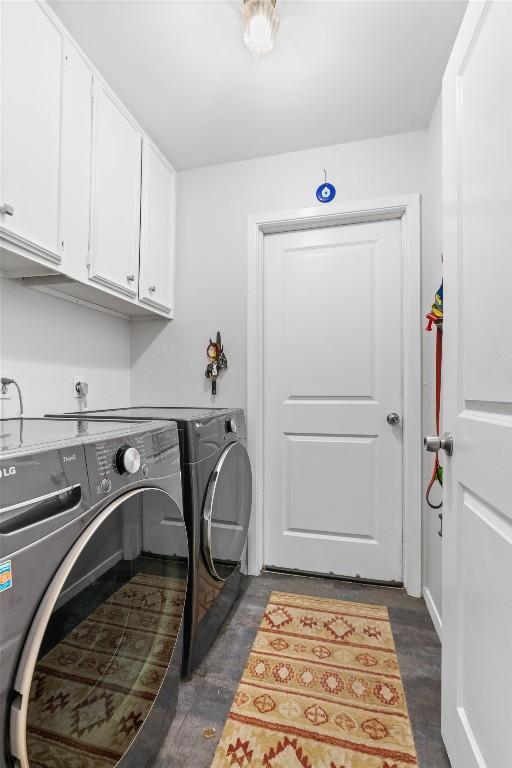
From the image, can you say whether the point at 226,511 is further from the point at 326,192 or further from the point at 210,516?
the point at 326,192

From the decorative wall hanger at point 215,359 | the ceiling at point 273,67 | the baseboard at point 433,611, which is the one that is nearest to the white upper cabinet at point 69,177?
the ceiling at point 273,67

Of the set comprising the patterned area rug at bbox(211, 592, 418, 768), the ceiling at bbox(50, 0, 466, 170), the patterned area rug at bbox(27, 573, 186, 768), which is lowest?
the patterned area rug at bbox(211, 592, 418, 768)

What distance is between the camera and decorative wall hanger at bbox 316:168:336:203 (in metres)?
2.06

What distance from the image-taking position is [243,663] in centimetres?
143

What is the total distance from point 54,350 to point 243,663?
59.9 inches

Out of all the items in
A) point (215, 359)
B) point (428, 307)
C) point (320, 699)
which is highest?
point (428, 307)

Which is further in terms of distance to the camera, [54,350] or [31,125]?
[54,350]

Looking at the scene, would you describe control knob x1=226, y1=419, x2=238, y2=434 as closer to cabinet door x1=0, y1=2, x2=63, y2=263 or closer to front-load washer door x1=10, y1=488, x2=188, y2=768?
front-load washer door x1=10, y1=488, x2=188, y2=768

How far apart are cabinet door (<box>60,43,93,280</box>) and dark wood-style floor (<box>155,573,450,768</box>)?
5.13 ft

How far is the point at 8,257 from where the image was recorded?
1.28m

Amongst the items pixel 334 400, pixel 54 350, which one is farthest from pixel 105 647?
pixel 334 400

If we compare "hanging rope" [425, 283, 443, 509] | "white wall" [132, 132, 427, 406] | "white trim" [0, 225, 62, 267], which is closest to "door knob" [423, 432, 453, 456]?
"hanging rope" [425, 283, 443, 509]

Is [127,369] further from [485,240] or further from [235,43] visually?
[485,240]

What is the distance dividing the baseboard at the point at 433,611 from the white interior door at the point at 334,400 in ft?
0.62
